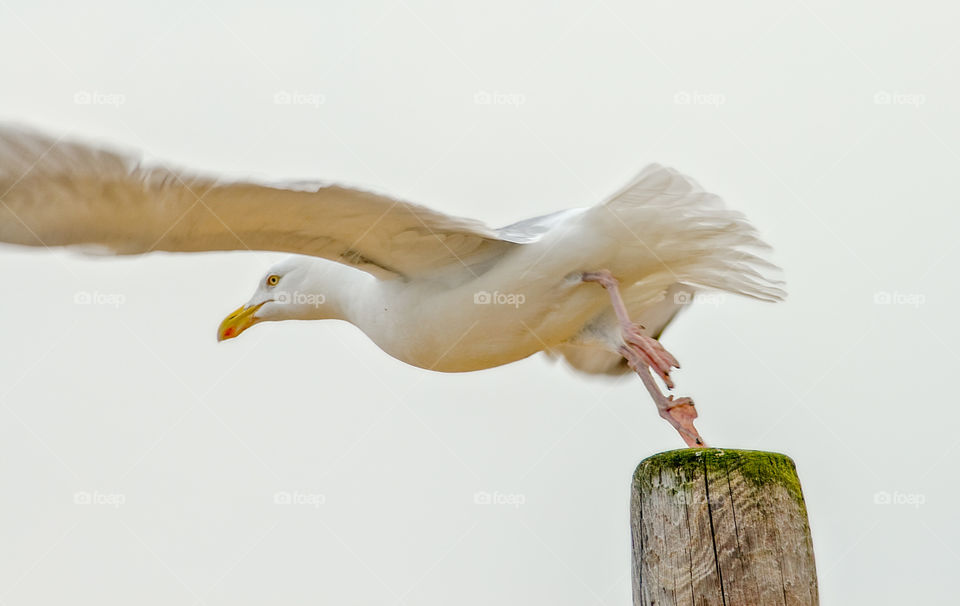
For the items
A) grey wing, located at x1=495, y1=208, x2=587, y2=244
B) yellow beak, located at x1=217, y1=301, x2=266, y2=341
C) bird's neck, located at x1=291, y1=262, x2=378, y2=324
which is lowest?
yellow beak, located at x1=217, y1=301, x2=266, y2=341

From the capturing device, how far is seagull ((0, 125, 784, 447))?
4.19 meters

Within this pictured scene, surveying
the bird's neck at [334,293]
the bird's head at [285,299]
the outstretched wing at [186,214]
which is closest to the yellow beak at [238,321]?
the bird's head at [285,299]

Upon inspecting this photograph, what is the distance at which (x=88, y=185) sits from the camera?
402 centimetres

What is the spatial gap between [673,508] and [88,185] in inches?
97.3

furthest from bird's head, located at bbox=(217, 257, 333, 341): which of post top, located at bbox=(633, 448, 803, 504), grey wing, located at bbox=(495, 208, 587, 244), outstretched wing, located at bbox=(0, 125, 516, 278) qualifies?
post top, located at bbox=(633, 448, 803, 504)

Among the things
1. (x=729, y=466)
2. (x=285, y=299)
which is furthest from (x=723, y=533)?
(x=285, y=299)

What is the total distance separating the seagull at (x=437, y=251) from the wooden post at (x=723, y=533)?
1.74 metres

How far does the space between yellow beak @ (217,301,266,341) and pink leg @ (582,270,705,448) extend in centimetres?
211

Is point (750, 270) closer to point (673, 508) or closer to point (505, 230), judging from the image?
point (505, 230)

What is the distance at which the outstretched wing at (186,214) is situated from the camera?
3.87m

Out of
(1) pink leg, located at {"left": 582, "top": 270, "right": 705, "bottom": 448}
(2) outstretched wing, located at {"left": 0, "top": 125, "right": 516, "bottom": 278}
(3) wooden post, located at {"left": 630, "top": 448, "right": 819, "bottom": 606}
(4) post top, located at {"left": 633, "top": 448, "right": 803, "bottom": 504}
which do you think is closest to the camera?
(3) wooden post, located at {"left": 630, "top": 448, "right": 819, "bottom": 606}

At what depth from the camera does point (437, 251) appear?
535 cm

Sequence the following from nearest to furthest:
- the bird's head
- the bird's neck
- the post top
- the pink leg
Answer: the post top < the pink leg < the bird's neck < the bird's head

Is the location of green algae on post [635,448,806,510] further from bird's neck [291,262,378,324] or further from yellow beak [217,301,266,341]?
yellow beak [217,301,266,341]
